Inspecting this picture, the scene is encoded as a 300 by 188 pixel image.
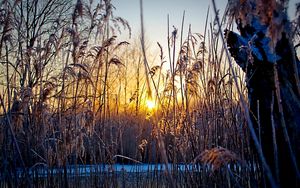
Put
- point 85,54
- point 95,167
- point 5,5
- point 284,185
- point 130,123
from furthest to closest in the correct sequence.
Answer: point 130,123
point 85,54
point 95,167
point 5,5
point 284,185

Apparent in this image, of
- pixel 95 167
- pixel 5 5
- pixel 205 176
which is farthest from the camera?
pixel 95 167

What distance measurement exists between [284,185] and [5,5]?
7.38 ft

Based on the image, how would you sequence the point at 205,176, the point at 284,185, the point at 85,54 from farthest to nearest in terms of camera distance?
1. the point at 85,54
2. the point at 205,176
3. the point at 284,185

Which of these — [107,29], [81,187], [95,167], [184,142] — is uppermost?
[107,29]

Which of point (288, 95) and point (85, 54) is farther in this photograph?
point (85, 54)

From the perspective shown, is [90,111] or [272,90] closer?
[272,90]

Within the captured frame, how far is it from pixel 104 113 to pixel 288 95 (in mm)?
1718

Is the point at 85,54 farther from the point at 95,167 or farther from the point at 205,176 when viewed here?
the point at 205,176

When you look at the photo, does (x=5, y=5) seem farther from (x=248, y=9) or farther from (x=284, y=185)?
(x=284, y=185)

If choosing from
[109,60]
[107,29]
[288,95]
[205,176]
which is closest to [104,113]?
[109,60]

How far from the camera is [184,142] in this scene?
9.48 feet

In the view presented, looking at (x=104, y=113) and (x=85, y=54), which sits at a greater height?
(x=85, y=54)

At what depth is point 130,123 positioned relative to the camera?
14.0 feet

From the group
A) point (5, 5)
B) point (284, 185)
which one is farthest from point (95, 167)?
point (284, 185)
